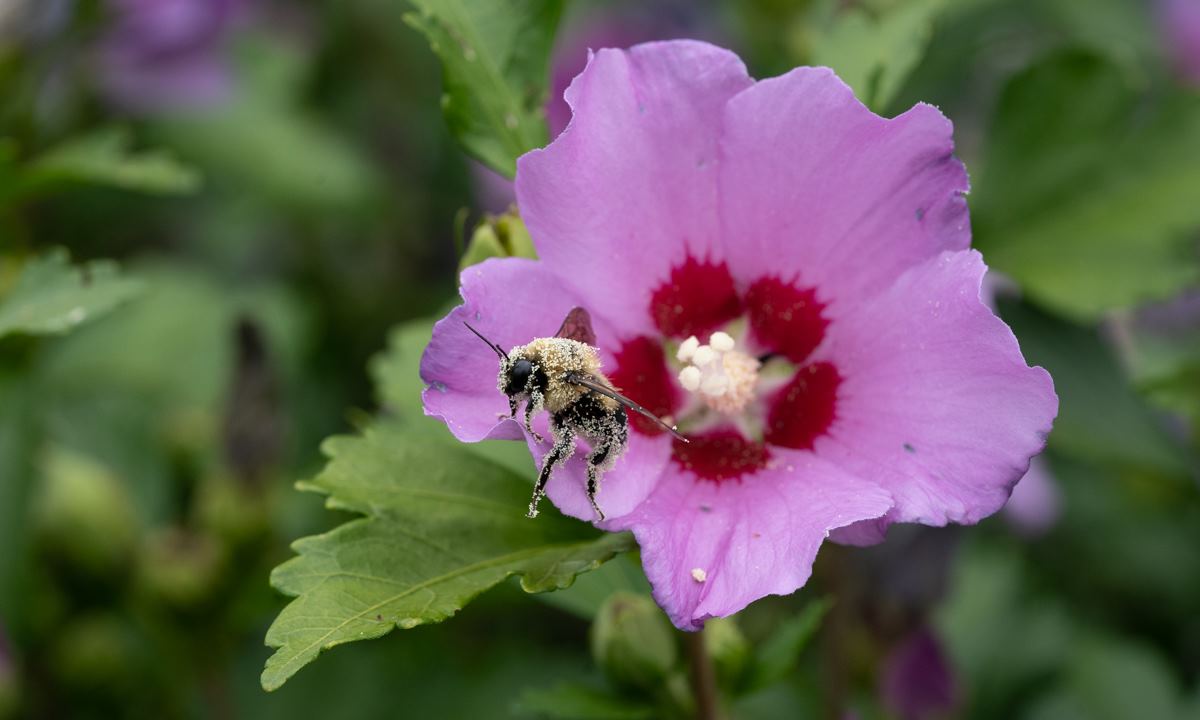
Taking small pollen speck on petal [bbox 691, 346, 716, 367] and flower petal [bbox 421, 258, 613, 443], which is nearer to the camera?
flower petal [bbox 421, 258, 613, 443]

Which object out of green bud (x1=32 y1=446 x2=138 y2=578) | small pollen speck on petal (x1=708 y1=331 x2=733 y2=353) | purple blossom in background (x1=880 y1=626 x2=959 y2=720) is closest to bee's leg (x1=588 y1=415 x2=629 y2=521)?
small pollen speck on petal (x1=708 y1=331 x2=733 y2=353)

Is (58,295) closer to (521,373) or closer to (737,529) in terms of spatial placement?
(521,373)

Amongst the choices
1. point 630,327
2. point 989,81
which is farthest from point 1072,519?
point 630,327

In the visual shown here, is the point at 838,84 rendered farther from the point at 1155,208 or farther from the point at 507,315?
the point at 1155,208

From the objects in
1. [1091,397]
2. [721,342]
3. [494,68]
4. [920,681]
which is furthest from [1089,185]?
[494,68]

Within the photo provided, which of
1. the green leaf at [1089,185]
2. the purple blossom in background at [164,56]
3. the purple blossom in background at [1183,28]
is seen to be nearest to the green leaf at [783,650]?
the green leaf at [1089,185]

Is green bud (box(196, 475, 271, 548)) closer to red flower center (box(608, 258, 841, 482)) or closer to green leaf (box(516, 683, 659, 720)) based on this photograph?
green leaf (box(516, 683, 659, 720))

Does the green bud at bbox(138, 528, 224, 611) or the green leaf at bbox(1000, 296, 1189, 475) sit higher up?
the green leaf at bbox(1000, 296, 1189, 475)

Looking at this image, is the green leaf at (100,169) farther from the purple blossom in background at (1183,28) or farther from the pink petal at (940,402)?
the purple blossom in background at (1183,28)
